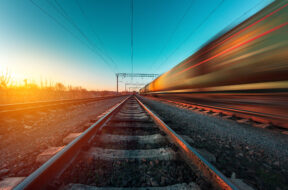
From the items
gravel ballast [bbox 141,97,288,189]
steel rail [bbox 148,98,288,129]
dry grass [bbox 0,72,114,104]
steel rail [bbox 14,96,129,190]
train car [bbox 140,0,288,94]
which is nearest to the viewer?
steel rail [bbox 14,96,129,190]

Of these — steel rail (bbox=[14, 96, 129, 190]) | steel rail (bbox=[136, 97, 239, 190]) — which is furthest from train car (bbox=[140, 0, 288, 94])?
steel rail (bbox=[14, 96, 129, 190])

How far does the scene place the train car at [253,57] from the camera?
2.04 meters

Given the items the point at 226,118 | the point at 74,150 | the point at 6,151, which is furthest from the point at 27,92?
the point at 226,118

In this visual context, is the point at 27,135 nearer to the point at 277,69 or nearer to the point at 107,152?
the point at 107,152

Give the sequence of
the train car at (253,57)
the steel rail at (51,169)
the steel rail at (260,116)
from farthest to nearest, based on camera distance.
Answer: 1. the steel rail at (260,116)
2. the train car at (253,57)
3. the steel rail at (51,169)

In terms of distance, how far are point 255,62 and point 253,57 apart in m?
0.13

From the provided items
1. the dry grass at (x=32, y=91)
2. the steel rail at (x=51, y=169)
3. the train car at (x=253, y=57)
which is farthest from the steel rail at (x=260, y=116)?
the dry grass at (x=32, y=91)

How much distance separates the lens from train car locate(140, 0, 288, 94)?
2045 mm

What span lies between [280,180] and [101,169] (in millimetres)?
1864

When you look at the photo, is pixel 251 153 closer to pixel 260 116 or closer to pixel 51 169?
pixel 260 116

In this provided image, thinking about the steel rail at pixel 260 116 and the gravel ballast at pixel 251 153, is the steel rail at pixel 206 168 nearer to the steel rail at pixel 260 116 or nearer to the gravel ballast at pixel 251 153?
the gravel ballast at pixel 251 153

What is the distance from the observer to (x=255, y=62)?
2.41 meters

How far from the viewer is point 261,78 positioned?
2.34 metres

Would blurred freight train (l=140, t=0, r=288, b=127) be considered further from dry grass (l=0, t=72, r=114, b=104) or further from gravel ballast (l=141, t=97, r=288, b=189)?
dry grass (l=0, t=72, r=114, b=104)
